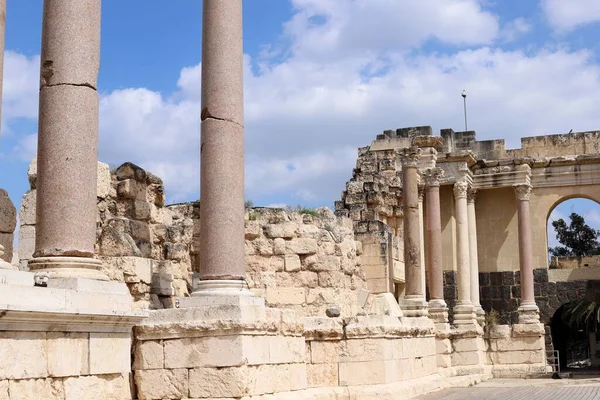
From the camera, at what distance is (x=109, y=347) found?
9148 mm

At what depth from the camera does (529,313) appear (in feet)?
88.2

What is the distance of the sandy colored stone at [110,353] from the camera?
8.84 m

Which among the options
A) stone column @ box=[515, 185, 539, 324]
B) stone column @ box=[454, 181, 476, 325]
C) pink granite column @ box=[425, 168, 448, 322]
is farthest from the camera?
stone column @ box=[515, 185, 539, 324]

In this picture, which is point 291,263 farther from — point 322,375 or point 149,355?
point 149,355

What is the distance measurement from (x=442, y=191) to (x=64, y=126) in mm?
21481

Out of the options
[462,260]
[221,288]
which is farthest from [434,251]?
[221,288]

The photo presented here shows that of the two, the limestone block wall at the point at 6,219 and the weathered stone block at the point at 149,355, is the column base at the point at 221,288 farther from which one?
the limestone block wall at the point at 6,219

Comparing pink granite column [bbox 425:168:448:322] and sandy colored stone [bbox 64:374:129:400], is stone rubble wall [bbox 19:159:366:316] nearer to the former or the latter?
sandy colored stone [bbox 64:374:129:400]

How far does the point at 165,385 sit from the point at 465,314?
16823 millimetres

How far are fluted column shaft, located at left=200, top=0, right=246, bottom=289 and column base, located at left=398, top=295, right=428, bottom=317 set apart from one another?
34.1 feet

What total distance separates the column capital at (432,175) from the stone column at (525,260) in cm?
382

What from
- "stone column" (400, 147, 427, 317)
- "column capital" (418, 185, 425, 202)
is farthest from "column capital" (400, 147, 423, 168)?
"column capital" (418, 185, 425, 202)

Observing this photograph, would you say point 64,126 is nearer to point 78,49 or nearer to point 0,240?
point 78,49

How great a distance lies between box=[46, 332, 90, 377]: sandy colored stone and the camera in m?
8.21
